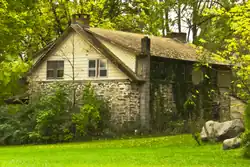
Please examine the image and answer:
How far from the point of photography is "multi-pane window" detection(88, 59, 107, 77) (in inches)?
1414

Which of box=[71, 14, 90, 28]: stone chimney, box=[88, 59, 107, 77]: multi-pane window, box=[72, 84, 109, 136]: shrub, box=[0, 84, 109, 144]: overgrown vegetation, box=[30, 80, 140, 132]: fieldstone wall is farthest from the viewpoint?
box=[71, 14, 90, 28]: stone chimney

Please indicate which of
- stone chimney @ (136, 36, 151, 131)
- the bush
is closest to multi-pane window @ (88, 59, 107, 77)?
stone chimney @ (136, 36, 151, 131)

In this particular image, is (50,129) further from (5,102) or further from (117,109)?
(5,102)

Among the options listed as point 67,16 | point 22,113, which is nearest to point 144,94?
point 22,113

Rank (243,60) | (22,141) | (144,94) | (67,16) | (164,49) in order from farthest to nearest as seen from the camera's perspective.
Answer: (67,16) < (164,49) < (144,94) < (22,141) < (243,60)

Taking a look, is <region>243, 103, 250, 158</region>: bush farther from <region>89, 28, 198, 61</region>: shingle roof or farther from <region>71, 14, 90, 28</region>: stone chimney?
<region>71, 14, 90, 28</region>: stone chimney

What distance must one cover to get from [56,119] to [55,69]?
251 inches

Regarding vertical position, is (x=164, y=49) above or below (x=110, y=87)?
above

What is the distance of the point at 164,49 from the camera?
3781cm

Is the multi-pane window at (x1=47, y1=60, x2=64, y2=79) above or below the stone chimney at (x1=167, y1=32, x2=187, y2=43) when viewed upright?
below

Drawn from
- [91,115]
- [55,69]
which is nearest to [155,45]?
[55,69]

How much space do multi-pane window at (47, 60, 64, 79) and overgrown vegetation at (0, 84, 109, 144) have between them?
2.97 meters

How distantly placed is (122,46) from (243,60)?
15447 millimetres

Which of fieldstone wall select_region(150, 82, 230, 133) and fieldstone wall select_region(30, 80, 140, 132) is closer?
fieldstone wall select_region(30, 80, 140, 132)
